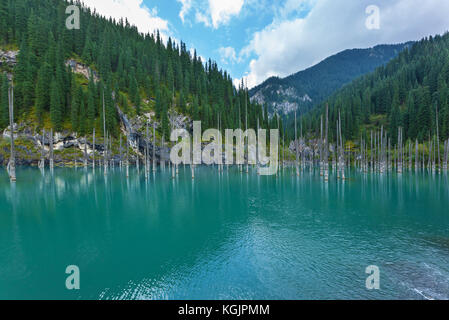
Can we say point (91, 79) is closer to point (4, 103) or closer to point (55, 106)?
point (55, 106)

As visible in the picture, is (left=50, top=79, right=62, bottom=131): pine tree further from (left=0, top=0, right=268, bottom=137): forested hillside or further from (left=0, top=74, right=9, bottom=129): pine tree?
(left=0, top=74, right=9, bottom=129): pine tree

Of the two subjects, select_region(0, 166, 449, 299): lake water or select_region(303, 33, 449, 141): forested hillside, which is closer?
select_region(0, 166, 449, 299): lake water

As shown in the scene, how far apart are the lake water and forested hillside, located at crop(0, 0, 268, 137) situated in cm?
6085

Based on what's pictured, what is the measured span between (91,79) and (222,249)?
93234 millimetres

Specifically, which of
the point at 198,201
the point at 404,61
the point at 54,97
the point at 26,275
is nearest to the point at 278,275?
the point at 26,275

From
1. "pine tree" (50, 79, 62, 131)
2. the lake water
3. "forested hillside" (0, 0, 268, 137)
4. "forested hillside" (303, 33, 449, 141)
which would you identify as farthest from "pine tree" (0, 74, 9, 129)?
"forested hillside" (303, 33, 449, 141)

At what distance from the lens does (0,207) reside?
2447 cm

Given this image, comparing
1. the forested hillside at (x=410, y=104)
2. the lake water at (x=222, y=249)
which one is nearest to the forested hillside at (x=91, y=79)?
the forested hillside at (x=410, y=104)

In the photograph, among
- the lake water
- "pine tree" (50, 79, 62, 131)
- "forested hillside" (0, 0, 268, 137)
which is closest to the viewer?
the lake water

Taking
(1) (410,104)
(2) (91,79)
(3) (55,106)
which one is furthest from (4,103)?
(1) (410,104)

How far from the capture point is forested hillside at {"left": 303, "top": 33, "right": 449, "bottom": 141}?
9069 cm

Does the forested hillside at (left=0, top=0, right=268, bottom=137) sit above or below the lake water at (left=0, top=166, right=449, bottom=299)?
above

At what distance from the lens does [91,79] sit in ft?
271
